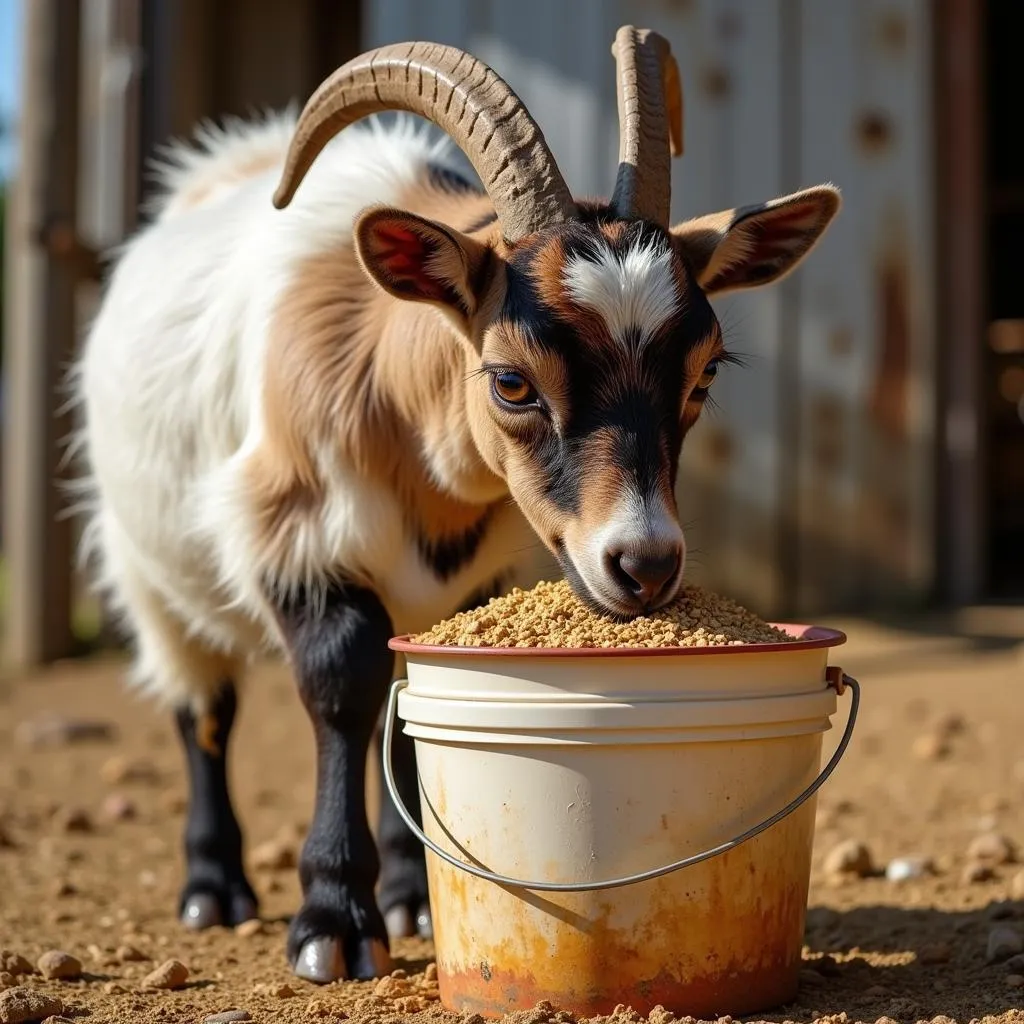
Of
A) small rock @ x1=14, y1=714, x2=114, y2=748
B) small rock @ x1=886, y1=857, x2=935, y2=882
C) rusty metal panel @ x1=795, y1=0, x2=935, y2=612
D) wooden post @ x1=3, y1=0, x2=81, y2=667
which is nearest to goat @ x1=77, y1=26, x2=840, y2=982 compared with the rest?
small rock @ x1=886, y1=857, x2=935, y2=882

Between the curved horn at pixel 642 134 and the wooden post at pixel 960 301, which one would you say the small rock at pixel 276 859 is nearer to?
the curved horn at pixel 642 134

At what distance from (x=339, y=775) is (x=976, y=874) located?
5.40 ft

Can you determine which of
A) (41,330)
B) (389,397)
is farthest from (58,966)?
(41,330)

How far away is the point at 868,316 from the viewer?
8109mm

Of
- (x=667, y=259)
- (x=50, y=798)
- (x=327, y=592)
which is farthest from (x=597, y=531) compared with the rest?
(x=50, y=798)

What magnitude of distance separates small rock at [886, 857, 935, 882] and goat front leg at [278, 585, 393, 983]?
4.81ft

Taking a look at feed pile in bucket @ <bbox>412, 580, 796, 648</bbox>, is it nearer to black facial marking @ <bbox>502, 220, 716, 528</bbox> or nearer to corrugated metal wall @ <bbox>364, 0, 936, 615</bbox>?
black facial marking @ <bbox>502, 220, 716, 528</bbox>

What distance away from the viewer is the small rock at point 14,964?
327 centimetres

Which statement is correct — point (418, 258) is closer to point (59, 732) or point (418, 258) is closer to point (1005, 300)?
point (59, 732)

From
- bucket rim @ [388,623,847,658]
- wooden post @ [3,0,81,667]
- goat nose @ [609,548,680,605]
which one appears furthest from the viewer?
wooden post @ [3,0,81,667]

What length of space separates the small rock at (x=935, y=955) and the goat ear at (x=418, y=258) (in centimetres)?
165

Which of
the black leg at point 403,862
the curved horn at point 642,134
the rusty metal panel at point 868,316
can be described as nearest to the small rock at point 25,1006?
the black leg at point 403,862

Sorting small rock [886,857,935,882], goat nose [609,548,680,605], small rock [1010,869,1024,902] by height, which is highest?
goat nose [609,548,680,605]

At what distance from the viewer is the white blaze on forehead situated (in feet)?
10.2
